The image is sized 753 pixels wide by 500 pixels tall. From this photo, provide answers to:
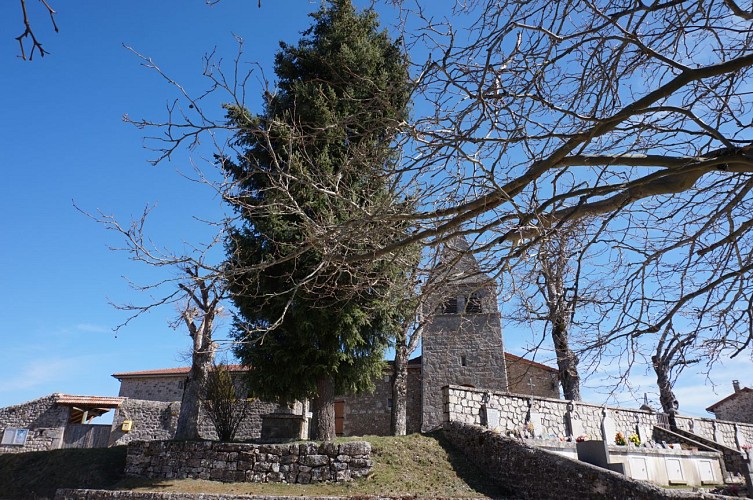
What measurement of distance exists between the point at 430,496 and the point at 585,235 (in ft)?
21.0

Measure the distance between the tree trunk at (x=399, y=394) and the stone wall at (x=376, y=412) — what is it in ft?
11.6

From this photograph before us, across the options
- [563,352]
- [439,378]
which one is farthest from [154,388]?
[563,352]

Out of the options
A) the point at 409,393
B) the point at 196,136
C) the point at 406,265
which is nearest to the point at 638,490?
the point at 406,265

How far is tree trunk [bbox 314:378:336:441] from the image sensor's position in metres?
12.9

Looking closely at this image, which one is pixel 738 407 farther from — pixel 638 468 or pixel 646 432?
pixel 638 468

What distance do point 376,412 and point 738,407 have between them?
22.7m

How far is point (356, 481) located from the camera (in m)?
10.9

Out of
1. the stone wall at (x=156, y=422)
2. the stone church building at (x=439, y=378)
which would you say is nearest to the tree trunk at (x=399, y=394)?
the stone church building at (x=439, y=378)

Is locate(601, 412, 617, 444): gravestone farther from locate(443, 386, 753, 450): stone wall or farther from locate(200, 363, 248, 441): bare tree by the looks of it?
locate(200, 363, 248, 441): bare tree

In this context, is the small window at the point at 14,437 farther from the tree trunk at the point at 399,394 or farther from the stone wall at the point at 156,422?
the tree trunk at the point at 399,394

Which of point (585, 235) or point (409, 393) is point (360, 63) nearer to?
point (585, 235)

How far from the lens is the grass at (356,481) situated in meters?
10.4

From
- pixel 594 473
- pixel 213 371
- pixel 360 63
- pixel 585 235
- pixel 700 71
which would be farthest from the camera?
pixel 213 371

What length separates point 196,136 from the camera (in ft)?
14.3
